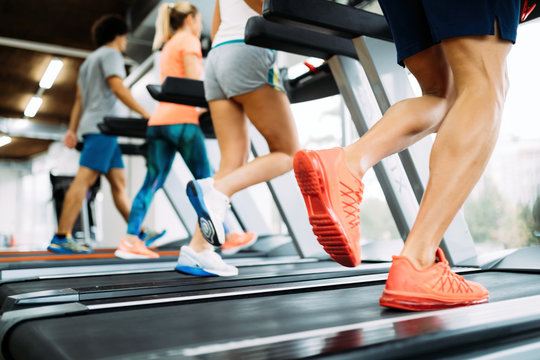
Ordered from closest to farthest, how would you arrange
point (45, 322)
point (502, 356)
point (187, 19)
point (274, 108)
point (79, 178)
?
point (502, 356) → point (45, 322) → point (274, 108) → point (187, 19) → point (79, 178)

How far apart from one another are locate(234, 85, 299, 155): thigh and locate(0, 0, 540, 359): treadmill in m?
0.69

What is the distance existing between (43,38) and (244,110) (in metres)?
6.20

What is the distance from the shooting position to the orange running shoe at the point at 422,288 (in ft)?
3.17

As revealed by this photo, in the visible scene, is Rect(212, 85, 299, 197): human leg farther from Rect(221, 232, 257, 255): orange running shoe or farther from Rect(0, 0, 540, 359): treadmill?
Rect(221, 232, 257, 255): orange running shoe

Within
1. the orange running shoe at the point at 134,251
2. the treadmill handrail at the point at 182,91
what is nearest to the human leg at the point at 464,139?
the treadmill handrail at the point at 182,91

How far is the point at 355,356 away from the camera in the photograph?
2.25 feet

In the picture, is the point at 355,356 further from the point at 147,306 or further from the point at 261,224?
the point at 261,224

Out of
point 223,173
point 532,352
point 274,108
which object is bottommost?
point 532,352

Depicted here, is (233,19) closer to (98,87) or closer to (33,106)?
(98,87)

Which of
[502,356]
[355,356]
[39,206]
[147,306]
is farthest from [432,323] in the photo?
[39,206]

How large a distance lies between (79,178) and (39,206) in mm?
12321

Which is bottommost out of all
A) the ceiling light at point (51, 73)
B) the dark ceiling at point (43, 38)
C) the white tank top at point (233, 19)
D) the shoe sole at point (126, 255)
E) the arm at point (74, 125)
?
the shoe sole at point (126, 255)

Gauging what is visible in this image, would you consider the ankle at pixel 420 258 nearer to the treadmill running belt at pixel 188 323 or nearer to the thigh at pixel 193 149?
Result: the treadmill running belt at pixel 188 323

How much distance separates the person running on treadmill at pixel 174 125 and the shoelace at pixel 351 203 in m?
1.49
